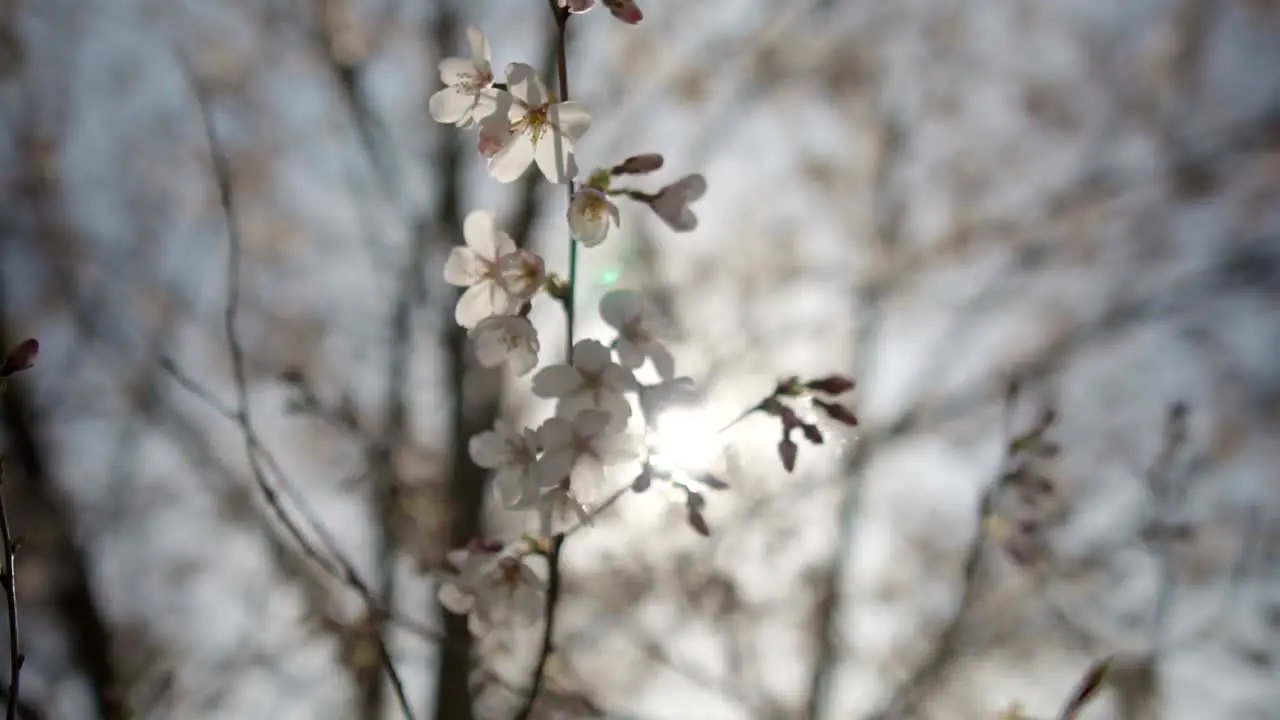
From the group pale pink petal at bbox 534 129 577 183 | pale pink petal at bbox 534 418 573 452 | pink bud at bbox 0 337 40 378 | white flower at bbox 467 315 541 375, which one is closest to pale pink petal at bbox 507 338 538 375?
white flower at bbox 467 315 541 375

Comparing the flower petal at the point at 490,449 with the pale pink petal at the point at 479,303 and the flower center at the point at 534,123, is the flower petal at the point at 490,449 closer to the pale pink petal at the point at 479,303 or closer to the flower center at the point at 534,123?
the pale pink petal at the point at 479,303

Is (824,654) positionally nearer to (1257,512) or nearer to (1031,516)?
(1257,512)

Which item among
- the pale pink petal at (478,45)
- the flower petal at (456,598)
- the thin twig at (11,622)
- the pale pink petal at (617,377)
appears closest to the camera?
the thin twig at (11,622)

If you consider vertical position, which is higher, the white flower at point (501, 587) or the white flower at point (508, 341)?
the white flower at point (508, 341)

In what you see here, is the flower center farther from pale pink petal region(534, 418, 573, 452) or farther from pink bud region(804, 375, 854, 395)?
pink bud region(804, 375, 854, 395)

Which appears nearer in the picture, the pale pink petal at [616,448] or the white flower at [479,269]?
the pale pink petal at [616,448]

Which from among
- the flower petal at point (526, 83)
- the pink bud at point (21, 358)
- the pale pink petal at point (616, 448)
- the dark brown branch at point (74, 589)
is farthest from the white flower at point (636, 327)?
the dark brown branch at point (74, 589)

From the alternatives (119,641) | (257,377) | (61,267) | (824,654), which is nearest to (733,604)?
(824,654)

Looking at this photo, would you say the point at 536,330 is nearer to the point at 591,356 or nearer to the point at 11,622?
the point at 591,356
